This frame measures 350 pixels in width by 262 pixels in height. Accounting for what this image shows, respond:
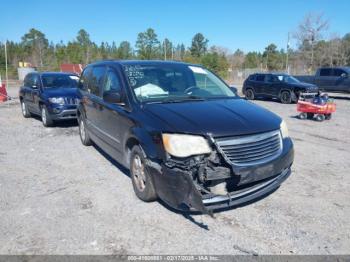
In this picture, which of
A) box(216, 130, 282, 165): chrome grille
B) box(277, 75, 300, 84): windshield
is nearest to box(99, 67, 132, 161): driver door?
box(216, 130, 282, 165): chrome grille

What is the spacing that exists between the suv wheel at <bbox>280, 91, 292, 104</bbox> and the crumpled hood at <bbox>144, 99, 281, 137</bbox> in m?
13.6

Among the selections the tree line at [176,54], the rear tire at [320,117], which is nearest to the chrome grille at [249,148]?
the rear tire at [320,117]

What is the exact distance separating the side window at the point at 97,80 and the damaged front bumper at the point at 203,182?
2.70m

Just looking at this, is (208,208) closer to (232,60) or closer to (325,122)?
(325,122)

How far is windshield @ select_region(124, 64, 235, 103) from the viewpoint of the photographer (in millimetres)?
4830

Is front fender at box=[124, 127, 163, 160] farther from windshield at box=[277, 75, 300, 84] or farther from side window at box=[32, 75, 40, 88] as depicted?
windshield at box=[277, 75, 300, 84]

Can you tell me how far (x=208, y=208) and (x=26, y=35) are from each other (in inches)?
3120

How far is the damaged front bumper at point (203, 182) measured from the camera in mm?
3457

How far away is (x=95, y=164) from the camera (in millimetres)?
6215

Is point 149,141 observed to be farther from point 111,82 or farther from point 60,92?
point 60,92

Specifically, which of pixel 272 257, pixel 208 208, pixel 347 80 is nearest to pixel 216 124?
pixel 208 208

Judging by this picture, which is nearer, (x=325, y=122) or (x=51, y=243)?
(x=51, y=243)

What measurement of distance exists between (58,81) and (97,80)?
527 cm

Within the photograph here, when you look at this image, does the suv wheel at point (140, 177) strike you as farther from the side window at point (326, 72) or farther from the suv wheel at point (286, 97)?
the side window at point (326, 72)
